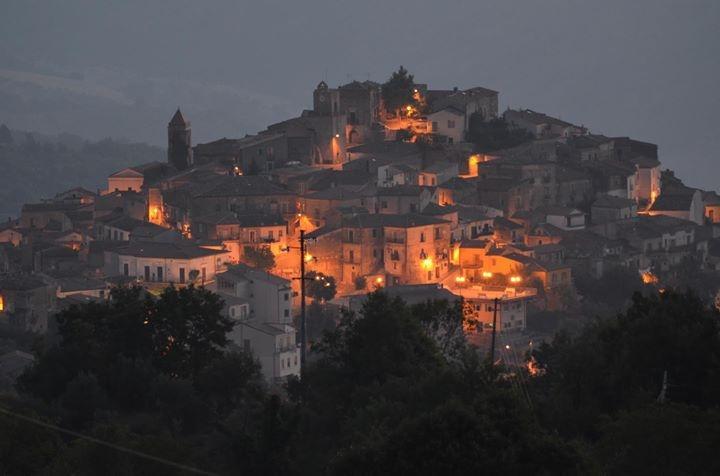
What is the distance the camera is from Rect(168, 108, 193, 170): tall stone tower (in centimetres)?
4478

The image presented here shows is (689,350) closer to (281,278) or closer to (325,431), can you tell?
(325,431)

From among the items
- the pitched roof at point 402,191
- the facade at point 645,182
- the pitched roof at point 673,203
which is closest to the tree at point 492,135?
the facade at point 645,182

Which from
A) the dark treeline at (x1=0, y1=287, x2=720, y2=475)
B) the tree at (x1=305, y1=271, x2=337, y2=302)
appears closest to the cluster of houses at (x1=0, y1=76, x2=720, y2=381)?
the tree at (x1=305, y1=271, x2=337, y2=302)

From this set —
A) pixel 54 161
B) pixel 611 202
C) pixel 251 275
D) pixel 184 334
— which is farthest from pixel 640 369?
pixel 54 161

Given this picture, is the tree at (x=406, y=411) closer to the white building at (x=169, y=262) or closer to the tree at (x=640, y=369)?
the tree at (x=640, y=369)

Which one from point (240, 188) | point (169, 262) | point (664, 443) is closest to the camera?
point (664, 443)

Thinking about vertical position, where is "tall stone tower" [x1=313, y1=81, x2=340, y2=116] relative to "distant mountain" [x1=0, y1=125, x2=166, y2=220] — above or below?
above

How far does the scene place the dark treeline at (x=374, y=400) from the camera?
14.6m

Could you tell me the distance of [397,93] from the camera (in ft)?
153

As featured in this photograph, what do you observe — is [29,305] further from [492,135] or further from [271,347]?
[492,135]

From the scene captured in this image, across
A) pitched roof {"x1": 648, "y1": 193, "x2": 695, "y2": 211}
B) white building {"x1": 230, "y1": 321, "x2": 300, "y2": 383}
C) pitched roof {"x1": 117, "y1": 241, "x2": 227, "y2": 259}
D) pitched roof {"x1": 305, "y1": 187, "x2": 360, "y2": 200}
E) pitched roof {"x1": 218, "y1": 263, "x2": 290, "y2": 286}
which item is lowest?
white building {"x1": 230, "y1": 321, "x2": 300, "y2": 383}

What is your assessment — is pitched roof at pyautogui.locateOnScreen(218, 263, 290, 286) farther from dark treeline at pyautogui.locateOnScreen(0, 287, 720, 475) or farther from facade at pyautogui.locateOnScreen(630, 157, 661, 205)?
facade at pyautogui.locateOnScreen(630, 157, 661, 205)

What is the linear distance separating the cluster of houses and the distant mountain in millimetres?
21087

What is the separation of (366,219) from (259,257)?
2.16 metres
